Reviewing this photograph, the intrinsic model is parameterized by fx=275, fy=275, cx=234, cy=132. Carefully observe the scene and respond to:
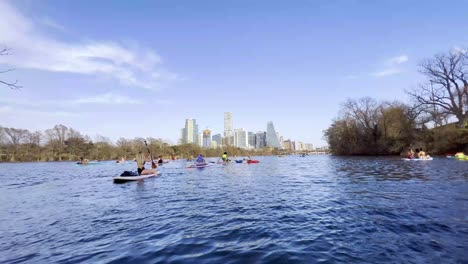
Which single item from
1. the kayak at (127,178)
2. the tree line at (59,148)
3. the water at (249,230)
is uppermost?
the tree line at (59,148)

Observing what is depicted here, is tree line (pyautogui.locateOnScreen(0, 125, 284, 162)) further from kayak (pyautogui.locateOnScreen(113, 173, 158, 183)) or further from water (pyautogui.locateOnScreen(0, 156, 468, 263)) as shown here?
water (pyautogui.locateOnScreen(0, 156, 468, 263))

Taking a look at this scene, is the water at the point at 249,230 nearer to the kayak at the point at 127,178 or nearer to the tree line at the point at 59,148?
the kayak at the point at 127,178

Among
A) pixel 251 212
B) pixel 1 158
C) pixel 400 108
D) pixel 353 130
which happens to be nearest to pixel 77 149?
pixel 1 158

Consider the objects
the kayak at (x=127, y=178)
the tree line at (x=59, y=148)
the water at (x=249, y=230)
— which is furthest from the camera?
the tree line at (x=59, y=148)

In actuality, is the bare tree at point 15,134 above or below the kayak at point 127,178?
above

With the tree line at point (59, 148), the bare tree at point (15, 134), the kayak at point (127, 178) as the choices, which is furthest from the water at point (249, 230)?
the bare tree at point (15, 134)

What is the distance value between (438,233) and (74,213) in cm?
1243

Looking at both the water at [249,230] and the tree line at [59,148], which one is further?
the tree line at [59,148]

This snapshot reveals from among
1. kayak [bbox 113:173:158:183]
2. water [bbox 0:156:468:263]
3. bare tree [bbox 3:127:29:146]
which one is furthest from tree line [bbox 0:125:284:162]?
water [bbox 0:156:468:263]

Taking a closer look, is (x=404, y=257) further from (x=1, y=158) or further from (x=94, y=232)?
(x=1, y=158)

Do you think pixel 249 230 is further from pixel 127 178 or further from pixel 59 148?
pixel 59 148

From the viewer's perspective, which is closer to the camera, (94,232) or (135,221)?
(94,232)

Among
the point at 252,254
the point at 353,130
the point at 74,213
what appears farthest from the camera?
the point at 353,130

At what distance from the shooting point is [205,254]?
6.02 meters
